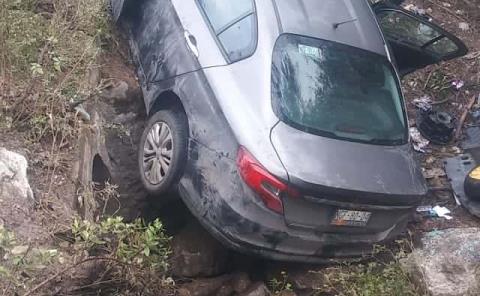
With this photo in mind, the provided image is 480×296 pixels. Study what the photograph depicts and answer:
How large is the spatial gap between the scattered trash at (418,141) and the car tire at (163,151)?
2659mm

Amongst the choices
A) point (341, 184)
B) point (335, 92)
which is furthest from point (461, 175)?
point (341, 184)

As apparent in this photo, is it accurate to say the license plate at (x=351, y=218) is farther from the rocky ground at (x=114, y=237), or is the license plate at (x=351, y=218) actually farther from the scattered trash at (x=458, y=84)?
the scattered trash at (x=458, y=84)

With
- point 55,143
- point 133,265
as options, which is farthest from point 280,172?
point 55,143

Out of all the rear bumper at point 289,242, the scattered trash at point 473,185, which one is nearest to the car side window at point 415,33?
the scattered trash at point 473,185

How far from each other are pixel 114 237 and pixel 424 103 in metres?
3.87

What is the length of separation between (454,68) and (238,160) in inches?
163

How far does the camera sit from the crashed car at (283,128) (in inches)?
155

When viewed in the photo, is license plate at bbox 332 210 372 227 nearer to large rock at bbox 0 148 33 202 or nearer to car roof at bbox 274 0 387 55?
car roof at bbox 274 0 387 55

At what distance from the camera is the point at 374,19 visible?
4.98m

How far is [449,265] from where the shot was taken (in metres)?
4.49

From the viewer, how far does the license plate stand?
4051 mm

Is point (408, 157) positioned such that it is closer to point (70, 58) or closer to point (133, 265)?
point (133, 265)

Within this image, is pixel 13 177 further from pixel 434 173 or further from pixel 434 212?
pixel 434 173

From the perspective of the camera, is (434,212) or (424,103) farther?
(424,103)
